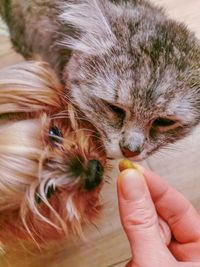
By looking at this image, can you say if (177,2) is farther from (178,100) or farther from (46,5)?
(178,100)

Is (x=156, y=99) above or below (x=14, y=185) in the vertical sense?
above

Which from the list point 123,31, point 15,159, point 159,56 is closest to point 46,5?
point 123,31

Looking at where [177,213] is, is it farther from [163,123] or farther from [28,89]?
[28,89]

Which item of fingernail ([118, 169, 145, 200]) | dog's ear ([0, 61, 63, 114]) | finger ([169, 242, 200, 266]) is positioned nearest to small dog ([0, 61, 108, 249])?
dog's ear ([0, 61, 63, 114])

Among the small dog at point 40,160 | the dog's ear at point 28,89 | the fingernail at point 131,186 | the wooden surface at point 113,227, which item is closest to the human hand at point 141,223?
the fingernail at point 131,186

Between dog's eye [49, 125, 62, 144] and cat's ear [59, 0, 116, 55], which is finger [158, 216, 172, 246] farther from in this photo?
cat's ear [59, 0, 116, 55]

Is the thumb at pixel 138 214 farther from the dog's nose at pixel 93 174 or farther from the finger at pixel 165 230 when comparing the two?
the finger at pixel 165 230

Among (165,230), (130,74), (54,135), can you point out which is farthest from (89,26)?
(165,230)
